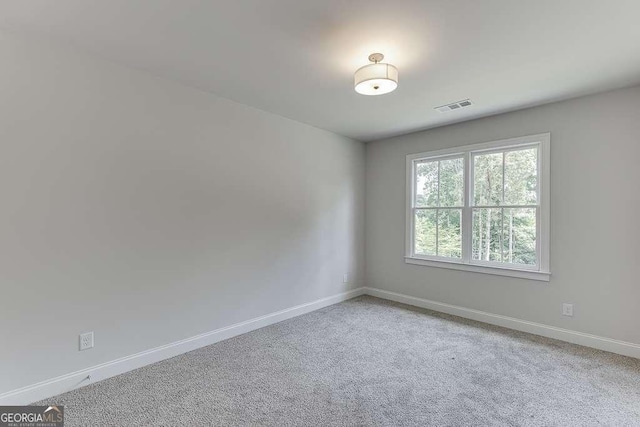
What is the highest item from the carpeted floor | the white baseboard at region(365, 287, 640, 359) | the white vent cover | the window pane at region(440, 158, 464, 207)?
the white vent cover

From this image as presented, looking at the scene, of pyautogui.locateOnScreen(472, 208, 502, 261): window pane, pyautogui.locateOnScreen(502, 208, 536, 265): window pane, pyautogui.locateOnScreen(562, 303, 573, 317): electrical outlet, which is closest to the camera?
pyautogui.locateOnScreen(562, 303, 573, 317): electrical outlet

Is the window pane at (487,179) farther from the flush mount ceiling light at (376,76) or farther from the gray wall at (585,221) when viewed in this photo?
the flush mount ceiling light at (376,76)

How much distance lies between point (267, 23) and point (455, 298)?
3835 millimetres

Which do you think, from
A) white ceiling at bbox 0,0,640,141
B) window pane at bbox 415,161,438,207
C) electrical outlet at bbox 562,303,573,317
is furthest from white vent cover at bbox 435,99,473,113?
electrical outlet at bbox 562,303,573,317

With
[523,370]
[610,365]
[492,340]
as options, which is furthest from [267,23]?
[610,365]

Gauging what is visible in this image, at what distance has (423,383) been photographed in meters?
2.42

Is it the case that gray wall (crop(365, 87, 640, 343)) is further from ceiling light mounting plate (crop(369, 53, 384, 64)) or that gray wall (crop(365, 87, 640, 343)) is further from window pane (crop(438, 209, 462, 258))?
ceiling light mounting plate (crop(369, 53, 384, 64))

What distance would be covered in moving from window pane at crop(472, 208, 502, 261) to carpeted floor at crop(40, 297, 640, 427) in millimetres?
972

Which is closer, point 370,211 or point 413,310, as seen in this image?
point 413,310

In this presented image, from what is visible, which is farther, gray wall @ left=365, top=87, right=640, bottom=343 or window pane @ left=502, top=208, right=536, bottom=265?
window pane @ left=502, top=208, right=536, bottom=265

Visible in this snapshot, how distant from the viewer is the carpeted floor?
201 centimetres

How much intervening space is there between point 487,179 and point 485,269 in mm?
1137

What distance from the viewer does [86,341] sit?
2377 millimetres

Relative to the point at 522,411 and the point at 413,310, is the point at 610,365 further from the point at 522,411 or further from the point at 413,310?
the point at 413,310
